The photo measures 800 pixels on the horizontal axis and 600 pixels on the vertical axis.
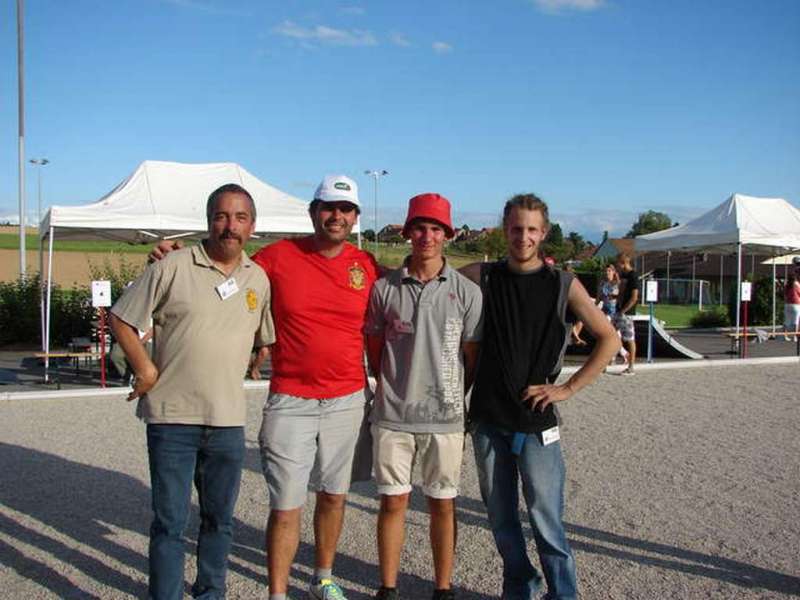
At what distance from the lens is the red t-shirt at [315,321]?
11.0 feet

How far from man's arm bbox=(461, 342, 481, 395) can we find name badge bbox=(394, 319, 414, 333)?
26 cm

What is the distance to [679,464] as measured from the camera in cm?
623

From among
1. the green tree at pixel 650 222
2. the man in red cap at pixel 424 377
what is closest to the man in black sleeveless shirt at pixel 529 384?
the man in red cap at pixel 424 377

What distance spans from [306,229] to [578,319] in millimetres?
9059

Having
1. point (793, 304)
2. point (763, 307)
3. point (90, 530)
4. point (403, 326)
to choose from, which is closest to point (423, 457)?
point (403, 326)

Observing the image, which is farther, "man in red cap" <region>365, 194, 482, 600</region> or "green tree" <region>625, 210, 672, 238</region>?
"green tree" <region>625, 210, 672, 238</region>

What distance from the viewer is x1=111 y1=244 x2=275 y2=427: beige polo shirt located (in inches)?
123

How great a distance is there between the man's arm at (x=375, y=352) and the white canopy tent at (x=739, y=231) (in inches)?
560

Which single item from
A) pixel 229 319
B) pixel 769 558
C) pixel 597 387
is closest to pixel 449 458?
pixel 229 319

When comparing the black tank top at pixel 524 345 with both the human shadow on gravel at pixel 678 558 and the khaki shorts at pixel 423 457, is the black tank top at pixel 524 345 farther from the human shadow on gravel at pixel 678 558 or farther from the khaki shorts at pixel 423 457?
the human shadow on gravel at pixel 678 558

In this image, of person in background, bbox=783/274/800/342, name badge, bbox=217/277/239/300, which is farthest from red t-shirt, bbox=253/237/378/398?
person in background, bbox=783/274/800/342

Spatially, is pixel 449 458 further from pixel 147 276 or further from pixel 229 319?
pixel 147 276

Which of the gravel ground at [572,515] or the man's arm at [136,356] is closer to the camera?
the man's arm at [136,356]

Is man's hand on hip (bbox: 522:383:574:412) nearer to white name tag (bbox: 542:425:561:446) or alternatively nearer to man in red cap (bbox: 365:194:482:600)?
white name tag (bbox: 542:425:561:446)
